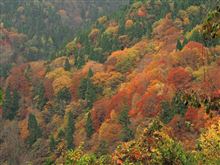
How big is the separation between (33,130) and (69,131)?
13.5 m

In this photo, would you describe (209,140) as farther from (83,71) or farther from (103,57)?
(103,57)

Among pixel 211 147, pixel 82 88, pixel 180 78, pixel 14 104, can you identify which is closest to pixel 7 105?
pixel 14 104

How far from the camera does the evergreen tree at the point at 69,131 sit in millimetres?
117256

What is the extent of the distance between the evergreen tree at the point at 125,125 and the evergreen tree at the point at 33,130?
2523 centimetres

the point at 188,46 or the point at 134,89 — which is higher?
the point at 188,46

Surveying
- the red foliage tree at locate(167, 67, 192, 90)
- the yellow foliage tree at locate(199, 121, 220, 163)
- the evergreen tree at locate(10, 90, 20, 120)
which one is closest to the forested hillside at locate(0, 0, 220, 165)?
the evergreen tree at locate(10, 90, 20, 120)

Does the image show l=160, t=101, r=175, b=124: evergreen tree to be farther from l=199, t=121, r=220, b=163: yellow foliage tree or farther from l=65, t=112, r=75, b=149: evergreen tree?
l=199, t=121, r=220, b=163: yellow foliage tree

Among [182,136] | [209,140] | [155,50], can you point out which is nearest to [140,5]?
[155,50]

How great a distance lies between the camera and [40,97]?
509 feet

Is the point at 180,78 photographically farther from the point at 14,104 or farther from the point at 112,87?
the point at 14,104

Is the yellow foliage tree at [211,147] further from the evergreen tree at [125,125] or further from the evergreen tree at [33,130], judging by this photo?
A: the evergreen tree at [33,130]

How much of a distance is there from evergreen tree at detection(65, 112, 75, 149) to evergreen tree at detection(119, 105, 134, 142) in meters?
12.9

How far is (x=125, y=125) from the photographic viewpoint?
361ft

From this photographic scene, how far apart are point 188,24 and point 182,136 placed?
8046 centimetres
